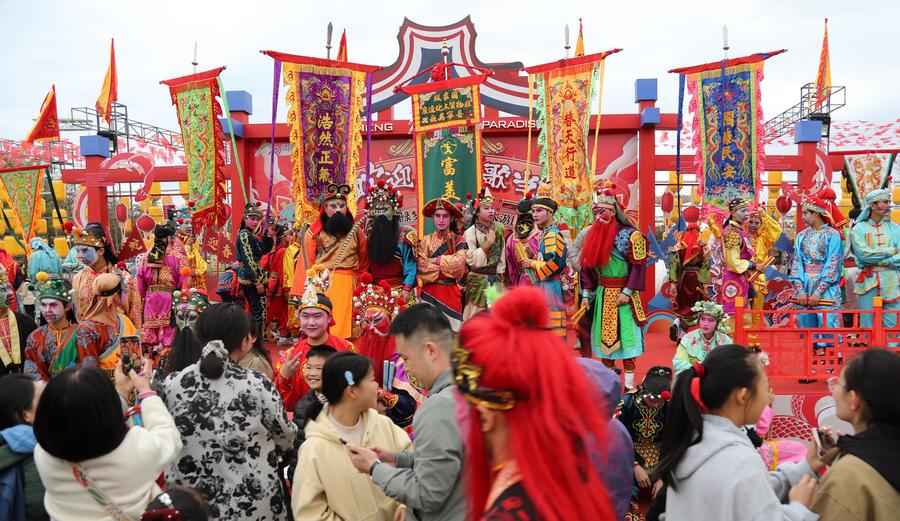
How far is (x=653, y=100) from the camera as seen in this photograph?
34.6 feet

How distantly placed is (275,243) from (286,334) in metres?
1.30

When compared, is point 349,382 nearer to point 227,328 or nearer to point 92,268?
point 227,328

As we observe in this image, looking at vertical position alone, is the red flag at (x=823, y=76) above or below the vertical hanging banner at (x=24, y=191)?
above

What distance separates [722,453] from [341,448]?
1.22 metres

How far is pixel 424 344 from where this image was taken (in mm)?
2291

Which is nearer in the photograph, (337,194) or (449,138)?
(337,194)

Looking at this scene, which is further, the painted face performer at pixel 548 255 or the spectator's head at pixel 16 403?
the painted face performer at pixel 548 255

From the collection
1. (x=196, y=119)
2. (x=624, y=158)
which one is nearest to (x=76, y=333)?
(x=196, y=119)

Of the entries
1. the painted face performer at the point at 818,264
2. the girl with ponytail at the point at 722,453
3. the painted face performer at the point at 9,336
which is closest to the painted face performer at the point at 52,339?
the painted face performer at the point at 9,336

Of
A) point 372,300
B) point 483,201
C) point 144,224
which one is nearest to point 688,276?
point 483,201

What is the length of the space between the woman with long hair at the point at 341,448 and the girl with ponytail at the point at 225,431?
23 cm

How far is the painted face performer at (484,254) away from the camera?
256 inches

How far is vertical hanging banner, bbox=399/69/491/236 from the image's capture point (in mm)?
7562

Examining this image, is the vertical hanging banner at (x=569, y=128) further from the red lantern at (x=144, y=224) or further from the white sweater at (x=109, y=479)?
the white sweater at (x=109, y=479)
